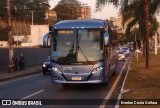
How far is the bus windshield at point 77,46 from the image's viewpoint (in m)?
20.1

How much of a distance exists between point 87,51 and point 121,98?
177 inches

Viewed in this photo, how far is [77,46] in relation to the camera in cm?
2023

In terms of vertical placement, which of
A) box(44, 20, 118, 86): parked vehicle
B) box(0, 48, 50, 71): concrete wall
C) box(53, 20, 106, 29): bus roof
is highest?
box(53, 20, 106, 29): bus roof

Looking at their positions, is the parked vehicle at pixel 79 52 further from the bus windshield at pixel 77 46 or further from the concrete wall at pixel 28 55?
the concrete wall at pixel 28 55

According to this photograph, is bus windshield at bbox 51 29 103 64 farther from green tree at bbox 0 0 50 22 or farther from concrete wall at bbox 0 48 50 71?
green tree at bbox 0 0 50 22

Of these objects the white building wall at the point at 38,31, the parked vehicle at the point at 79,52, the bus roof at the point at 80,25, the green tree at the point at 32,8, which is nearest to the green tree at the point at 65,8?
the green tree at the point at 32,8

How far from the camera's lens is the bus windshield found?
65.9ft

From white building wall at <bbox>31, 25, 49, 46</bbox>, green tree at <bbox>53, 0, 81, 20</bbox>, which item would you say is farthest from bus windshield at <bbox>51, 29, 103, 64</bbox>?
green tree at <bbox>53, 0, 81, 20</bbox>

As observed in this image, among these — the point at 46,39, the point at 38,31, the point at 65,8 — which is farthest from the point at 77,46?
the point at 65,8

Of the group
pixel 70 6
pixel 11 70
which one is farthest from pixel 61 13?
pixel 11 70

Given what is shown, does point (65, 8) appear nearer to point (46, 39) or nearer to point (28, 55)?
point (28, 55)

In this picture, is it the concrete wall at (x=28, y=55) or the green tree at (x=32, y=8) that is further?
the green tree at (x=32, y=8)

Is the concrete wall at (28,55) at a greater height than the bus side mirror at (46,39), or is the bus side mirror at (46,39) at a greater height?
Answer: the bus side mirror at (46,39)

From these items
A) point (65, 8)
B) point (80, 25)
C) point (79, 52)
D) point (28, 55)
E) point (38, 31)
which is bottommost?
point (28, 55)
